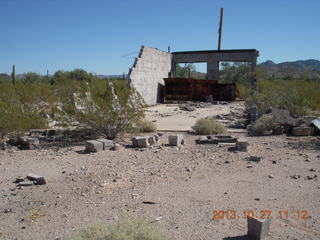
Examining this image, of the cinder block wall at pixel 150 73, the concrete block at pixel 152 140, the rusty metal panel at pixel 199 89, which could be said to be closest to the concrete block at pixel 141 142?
the concrete block at pixel 152 140

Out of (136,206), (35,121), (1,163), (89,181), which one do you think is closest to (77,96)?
(35,121)

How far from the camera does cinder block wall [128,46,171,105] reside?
22125 millimetres

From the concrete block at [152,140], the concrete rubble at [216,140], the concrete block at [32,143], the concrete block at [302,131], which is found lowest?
the concrete block at [32,143]

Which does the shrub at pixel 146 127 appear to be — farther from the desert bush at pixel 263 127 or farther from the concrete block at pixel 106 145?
the desert bush at pixel 263 127

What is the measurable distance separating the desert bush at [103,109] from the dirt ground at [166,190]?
50.2 inches

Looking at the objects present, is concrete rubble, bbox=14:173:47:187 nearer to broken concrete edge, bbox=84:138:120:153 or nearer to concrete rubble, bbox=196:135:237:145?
broken concrete edge, bbox=84:138:120:153

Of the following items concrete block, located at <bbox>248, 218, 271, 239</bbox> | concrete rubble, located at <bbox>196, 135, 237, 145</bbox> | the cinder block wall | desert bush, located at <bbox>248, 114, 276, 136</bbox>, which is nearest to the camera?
concrete block, located at <bbox>248, 218, 271, 239</bbox>

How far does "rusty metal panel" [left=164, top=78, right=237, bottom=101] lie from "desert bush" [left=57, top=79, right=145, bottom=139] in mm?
16664

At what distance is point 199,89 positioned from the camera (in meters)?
28.0

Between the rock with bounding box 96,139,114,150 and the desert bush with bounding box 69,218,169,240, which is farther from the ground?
the rock with bounding box 96,139,114,150

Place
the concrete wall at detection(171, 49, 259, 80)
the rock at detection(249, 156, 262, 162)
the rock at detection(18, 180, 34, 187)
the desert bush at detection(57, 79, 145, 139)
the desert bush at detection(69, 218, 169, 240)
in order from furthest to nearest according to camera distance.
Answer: the concrete wall at detection(171, 49, 259, 80) → the desert bush at detection(57, 79, 145, 139) → the rock at detection(249, 156, 262, 162) → the rock at detection(18, 180, 34, 187) → the desert bush at detection(69, 218, 169, 240)

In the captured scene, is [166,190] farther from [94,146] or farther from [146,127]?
[146,127]

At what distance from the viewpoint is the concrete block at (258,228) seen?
4103mm

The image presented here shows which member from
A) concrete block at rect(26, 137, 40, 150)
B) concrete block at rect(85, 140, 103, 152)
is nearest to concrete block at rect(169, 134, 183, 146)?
concrete block at rect(85, 140, 103, 152)
